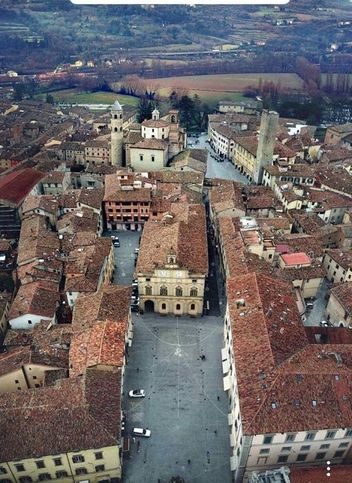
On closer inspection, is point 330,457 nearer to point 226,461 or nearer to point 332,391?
point 332,391

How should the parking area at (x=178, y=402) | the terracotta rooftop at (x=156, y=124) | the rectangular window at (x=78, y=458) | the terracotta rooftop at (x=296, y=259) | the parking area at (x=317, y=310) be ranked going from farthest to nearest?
the terracotta rooftop at (x=156, y=124) → the terracotta rooftop at (x=296, y=259) → the parking area at (x=317, y=310) → the parking area at (x=178, y=402) → the rectangular window at (x=78, y=458)

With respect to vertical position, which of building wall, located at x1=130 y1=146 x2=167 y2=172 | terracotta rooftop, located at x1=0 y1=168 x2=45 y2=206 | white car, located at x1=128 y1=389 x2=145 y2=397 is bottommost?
white car, located at x1=128 y1=389 x2=145 y2=397

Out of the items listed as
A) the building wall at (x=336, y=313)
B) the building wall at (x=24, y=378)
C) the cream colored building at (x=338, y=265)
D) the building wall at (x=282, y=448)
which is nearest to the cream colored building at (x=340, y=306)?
the building wall at (x=336, y=313)

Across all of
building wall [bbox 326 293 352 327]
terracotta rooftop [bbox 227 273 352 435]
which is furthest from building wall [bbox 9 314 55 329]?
building wall [bbox 326 293 352 327]

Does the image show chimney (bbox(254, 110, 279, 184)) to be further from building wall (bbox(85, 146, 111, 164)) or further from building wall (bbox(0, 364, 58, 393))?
building wall (bbox(0, 364, 58, 393))

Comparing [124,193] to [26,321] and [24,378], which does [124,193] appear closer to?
[26,321]

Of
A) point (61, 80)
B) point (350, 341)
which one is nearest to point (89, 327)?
point (350, 341)

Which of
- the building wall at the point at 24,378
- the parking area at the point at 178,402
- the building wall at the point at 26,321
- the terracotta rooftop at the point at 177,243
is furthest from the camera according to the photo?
the terracotta rooftop at the point at 177,243

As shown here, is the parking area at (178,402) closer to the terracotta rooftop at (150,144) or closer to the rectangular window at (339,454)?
the rectangular window at (339,454)
